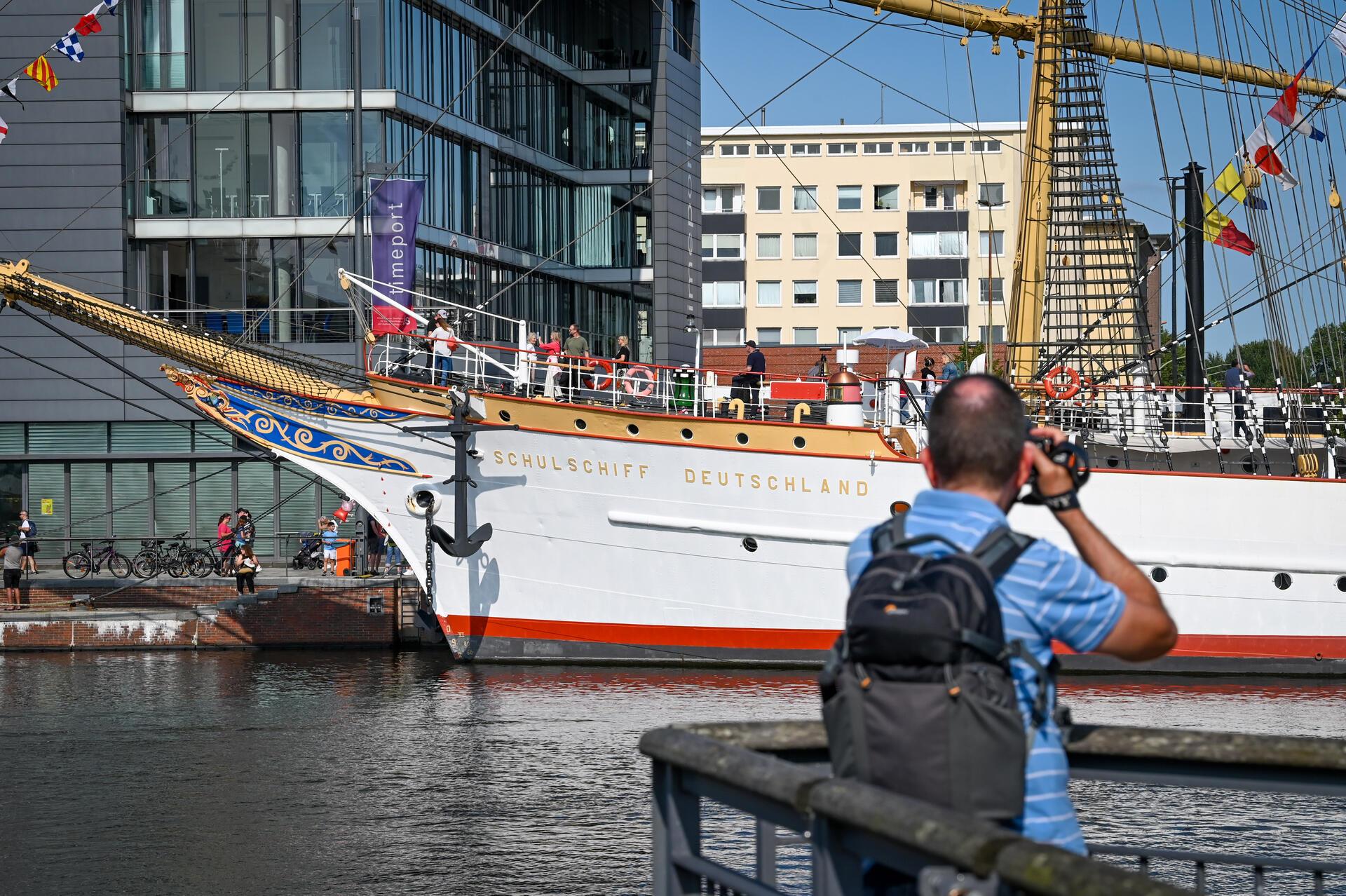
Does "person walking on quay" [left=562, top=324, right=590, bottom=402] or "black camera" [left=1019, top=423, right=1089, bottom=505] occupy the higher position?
"person walking on quay" [left=562, top=324, right=590, bottom=402]

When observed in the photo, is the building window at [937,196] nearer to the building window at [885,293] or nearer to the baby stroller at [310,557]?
the building window at [885,293]

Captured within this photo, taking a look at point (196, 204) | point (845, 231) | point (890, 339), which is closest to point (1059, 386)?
point (890, 339)

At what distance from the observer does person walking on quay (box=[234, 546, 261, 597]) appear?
25.4 metres

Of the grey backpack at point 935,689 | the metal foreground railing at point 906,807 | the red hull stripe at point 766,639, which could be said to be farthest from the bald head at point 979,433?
the red hull stripe at point 766,639

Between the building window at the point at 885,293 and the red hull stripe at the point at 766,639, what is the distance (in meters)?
50.7

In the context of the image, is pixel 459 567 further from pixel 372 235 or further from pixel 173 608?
pixel 372 235

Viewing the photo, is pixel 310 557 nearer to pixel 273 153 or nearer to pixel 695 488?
pixel 273 153

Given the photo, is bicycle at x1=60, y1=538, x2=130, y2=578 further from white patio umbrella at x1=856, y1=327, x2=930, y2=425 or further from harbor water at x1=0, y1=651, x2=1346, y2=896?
white patio umbrella at x1=856, y1=327, x2=930, y2=425

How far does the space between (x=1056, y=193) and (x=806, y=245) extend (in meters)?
48.2

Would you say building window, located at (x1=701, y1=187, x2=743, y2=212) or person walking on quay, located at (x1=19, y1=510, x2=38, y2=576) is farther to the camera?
building window, located at (x1=701, y1=187, x2=743, y2=212)

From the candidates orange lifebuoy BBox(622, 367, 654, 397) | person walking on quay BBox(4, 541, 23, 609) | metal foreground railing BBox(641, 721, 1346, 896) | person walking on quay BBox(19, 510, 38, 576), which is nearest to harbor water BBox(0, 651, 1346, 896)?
orange lifebuoy BBox(622, 367, 654, 397)

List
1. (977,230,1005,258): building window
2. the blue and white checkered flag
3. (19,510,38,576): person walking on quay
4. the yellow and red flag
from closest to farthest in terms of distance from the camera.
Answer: the yellow and red flag
the blue and white checkered flag
(19,510,38,576): person walking on quay
(977,230,1005,258): building window

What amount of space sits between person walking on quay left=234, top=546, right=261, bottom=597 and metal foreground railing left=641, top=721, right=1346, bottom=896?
22.3m

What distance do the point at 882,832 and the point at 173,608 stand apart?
24101 millimetres
